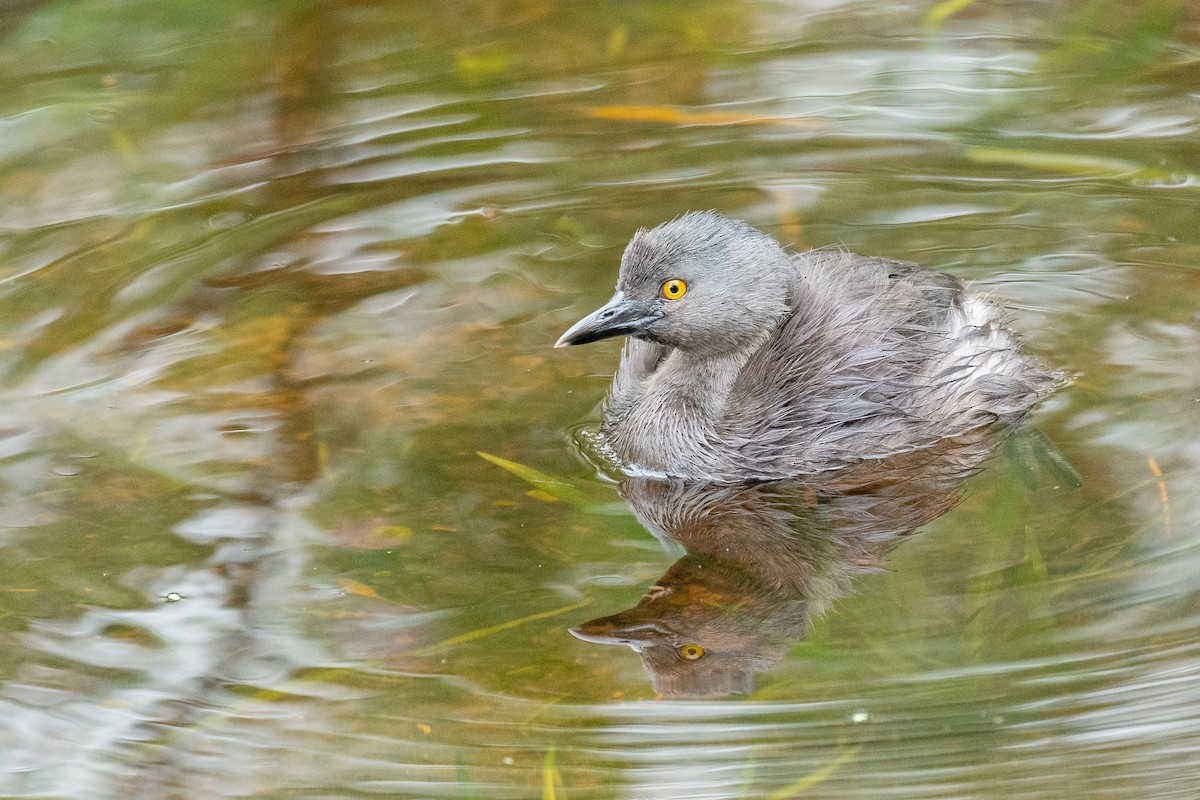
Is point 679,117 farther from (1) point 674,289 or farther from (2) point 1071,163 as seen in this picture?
(1) point 674,289

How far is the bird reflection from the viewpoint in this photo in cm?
412

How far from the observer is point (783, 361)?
5082 millimetres

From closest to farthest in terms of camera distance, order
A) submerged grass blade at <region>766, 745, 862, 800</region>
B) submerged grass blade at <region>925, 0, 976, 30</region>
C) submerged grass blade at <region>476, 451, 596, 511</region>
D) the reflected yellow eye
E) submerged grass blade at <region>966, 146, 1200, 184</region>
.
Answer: submerged grass blade at <region>766, 745, 862, 800</region> < submerged grass blade at <region>476, 451, 596, 511</region> < the reflected yellow eye < submerged grass blade at <region>966, 146, 1200, 184</region> < submerged grass blade at <region>925, 0, 976, 30</region>

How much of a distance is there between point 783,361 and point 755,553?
771 mm

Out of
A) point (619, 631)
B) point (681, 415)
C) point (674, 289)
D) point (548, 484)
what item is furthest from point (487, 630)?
point (674, 289)

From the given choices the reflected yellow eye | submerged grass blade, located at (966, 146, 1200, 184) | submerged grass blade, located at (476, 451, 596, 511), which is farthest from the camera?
submerged grass blade, located at (966, 146, 1200, 184)

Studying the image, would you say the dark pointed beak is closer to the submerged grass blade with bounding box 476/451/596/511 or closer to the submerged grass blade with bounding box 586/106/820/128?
the submerged grass blade with bounding box 476/451/596/511

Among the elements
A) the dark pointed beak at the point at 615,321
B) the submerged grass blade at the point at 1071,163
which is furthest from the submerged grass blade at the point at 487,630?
the submerged grass blade at the point at 1071,163

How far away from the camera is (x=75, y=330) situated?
5.72 metres

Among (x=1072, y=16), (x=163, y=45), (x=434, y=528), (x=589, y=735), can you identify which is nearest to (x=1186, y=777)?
(x=589, y=735)

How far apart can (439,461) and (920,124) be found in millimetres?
3141

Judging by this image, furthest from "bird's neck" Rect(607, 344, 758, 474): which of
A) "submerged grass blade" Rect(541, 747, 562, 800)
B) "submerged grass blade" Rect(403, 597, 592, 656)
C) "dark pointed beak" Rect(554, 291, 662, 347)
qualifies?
"submerged grass blade" Rect(541, 747, 562, 800)

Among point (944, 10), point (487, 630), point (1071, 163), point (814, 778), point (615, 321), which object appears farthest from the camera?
point (944, 10)

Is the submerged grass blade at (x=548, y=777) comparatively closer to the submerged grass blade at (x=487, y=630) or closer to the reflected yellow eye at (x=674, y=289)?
the submerged grass blade at (x=487, y=630)
